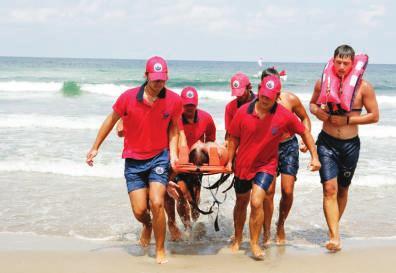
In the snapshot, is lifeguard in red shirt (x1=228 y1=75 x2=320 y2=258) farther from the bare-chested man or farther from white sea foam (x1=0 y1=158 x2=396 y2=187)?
white sea foam (x1=0 y1=158 x2=396 y2=187)

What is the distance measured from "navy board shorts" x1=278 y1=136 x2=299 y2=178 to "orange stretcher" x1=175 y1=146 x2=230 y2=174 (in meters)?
0.76

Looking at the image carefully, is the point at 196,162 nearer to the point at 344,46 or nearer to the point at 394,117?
the point at 344,46

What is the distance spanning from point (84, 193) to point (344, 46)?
486 cm

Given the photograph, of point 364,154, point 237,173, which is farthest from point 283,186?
point 364,154

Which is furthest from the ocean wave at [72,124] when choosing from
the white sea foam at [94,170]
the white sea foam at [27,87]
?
the white sea foam at [27,87]

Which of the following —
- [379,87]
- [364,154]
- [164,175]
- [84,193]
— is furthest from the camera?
[379,87]

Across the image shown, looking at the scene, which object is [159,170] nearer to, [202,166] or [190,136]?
[202,166]

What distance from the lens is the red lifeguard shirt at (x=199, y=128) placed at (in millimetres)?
6684

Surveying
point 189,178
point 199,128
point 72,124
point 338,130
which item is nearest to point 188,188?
point 189,178

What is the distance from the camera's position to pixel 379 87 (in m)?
42.9

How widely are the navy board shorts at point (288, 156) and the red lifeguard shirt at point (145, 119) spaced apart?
132 centimetres

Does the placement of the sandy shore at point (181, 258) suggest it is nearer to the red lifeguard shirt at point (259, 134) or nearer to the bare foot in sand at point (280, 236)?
the bare foot in sand at point (280, 236)

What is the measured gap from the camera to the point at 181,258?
5848mm

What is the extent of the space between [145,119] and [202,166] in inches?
32.3
